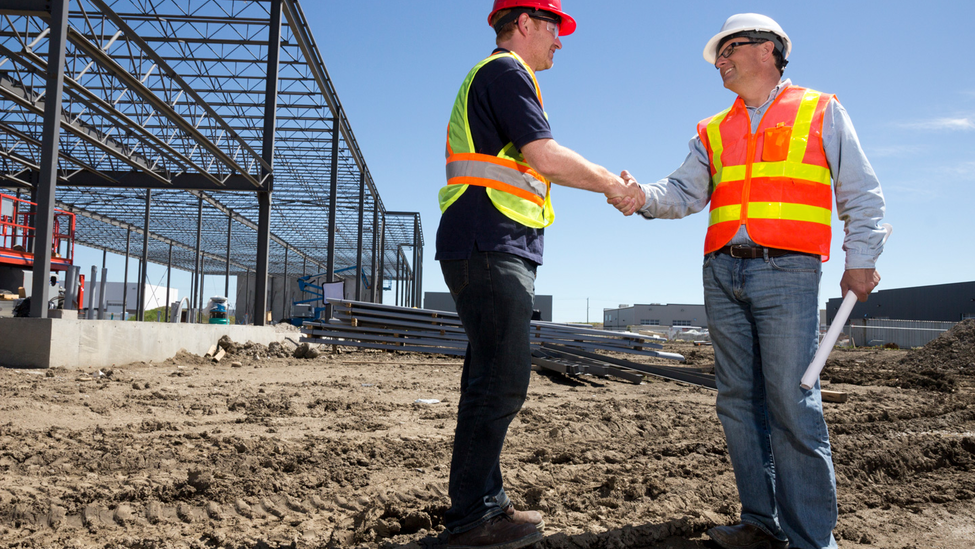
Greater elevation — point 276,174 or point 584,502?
point 276,174

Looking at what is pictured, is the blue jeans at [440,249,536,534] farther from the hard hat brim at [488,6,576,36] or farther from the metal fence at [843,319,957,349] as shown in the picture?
the metal fence at [843,319,957,349]

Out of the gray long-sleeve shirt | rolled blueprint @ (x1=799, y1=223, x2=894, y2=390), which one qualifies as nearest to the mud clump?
rolled blueprint @ (x1=799, y1=223, x2=894, y2=390)

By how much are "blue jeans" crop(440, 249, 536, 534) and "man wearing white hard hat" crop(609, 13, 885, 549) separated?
2.97 ft

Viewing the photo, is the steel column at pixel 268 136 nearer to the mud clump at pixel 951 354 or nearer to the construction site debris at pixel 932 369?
the construction site debris at pixel 932 369

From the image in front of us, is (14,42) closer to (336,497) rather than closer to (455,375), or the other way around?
(455,375)

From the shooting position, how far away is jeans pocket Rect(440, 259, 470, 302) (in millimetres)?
2305

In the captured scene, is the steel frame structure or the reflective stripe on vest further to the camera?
the steel frame structure

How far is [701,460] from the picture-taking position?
4.04 metres

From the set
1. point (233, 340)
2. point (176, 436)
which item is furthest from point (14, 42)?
point (176, 436)

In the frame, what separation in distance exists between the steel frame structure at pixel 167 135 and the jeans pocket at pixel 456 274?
8012 millimetres

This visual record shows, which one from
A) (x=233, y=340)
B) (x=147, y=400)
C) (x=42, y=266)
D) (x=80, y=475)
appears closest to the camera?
(x=80, y=475)

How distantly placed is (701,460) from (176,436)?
3.67m

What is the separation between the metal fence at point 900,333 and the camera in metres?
31.2

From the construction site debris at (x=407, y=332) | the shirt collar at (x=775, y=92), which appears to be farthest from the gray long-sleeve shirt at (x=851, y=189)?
the construction site debris at (x=407, y=332)
